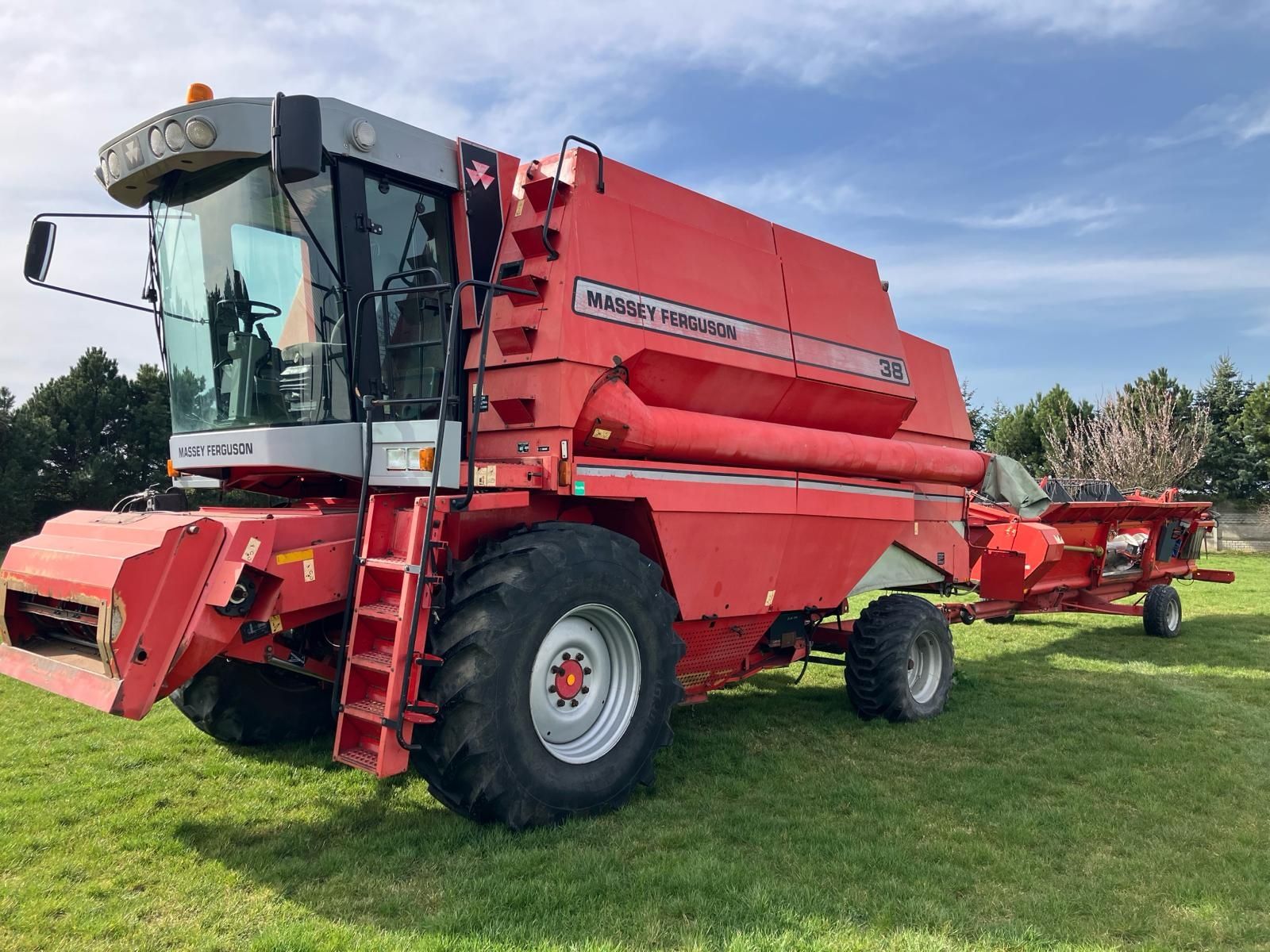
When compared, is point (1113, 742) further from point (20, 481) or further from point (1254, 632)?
point (20, 481)

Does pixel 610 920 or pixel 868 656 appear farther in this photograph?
pixel 868 656

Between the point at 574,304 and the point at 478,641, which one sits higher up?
the point at 574,304

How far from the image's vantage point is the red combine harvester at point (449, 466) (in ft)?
13.3

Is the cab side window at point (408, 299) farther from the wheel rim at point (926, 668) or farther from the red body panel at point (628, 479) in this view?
the wheel rim at point (926, 668)

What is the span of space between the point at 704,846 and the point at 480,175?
12.9 feet

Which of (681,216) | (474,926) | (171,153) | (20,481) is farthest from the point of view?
(20,481)

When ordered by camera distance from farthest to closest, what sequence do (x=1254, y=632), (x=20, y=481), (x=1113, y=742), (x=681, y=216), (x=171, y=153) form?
(x=20, y=481) → (x=1254, y=632) → (x=1113, y=742) → (x=681, y=216) → (x=171, y=153)

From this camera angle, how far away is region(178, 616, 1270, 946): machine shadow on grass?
3.56m

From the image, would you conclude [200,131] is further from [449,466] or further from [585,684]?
[585,684]

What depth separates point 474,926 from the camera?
3.38 metres

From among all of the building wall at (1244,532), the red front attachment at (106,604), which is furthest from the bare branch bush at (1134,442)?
the red front attachment at (106,604)

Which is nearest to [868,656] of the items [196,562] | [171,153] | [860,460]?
[860,460]

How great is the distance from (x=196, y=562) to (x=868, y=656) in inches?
190

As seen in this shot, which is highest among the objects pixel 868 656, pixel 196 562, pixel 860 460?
pixel 860 460
